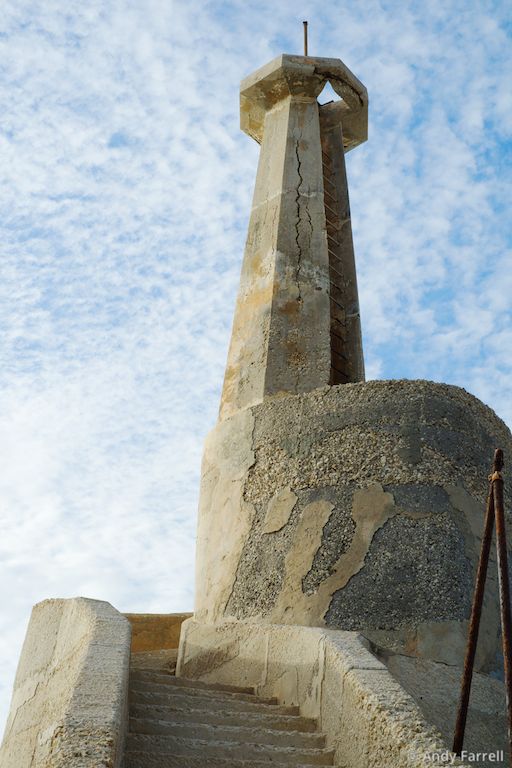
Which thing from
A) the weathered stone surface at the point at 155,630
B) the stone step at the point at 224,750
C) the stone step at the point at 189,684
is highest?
the weathered stone surface at the point at 155,630

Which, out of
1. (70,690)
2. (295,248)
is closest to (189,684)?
(70,690)

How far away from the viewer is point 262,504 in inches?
272

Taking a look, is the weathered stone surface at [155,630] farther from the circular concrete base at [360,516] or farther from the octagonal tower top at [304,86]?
the octagonal tower top at [304,86]

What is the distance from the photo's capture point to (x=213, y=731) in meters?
4.97

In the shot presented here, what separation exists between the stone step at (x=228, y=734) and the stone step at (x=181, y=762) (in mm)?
262

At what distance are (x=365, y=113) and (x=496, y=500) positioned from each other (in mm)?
6348

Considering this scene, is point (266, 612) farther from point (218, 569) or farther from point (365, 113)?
point (365, 113)

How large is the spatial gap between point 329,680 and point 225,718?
0.62 metres

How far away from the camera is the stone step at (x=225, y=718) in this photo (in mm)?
5141

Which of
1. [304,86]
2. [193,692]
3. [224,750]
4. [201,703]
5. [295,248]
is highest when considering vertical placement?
[304,86]

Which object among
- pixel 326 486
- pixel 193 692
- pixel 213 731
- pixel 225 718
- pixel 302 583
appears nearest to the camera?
pixel 213 731

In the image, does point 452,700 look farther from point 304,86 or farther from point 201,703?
point 304,86

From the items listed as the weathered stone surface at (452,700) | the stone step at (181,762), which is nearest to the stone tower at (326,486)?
the weathered stone surface at (452,700)

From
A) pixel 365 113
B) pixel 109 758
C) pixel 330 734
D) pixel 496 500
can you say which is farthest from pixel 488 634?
pixel 365 113
